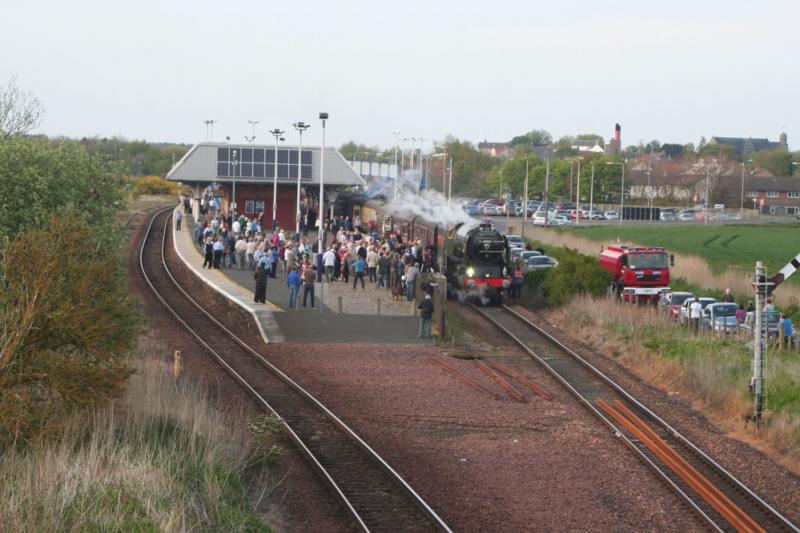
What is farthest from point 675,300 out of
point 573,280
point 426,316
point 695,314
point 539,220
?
point 539,220

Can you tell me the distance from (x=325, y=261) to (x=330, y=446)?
63.2 ft

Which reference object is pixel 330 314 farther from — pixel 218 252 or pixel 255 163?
pixel 255 163

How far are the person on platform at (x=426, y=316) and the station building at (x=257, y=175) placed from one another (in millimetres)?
31525

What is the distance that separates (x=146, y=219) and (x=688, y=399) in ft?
169

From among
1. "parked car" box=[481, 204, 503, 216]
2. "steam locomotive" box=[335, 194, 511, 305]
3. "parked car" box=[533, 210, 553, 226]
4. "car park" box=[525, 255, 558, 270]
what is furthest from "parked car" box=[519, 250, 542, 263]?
"parked car" box=[481, 204, 503, 216]

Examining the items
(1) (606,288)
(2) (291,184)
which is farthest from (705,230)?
(1) (606,288)

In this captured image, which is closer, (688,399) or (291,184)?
(688,399)

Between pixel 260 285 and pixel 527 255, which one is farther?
pixel 527 255

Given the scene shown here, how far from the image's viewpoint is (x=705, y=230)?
7894 centimetres

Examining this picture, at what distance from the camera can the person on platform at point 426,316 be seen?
2689 cm

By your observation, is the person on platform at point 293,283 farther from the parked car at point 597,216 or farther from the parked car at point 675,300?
the parked car at point 597,216

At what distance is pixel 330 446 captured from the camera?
1641cm

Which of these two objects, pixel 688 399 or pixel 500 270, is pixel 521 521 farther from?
pixel 500 270

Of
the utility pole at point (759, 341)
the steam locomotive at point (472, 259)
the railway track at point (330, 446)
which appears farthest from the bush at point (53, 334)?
the steam locomotive at point (472, 259)
